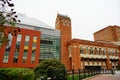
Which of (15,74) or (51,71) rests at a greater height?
(15,74)

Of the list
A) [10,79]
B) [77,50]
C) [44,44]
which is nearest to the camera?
[10,79]

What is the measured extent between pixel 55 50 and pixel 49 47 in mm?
2452

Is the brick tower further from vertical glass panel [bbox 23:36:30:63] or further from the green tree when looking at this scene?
the green tree

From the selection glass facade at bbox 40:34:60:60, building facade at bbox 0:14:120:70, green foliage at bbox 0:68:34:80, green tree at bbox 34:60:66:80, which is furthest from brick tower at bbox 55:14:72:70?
green foliage at bbox 0:68:34:80

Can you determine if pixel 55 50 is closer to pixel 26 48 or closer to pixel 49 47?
pixel 49 47

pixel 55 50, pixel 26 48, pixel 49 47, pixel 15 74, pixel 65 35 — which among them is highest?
pixel 65 35

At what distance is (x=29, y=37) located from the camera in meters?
37.1

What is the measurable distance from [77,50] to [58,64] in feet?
67.7

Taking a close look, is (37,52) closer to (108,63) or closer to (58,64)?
(58,64)

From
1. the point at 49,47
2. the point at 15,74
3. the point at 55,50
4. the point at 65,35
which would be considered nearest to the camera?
the point at 15,74

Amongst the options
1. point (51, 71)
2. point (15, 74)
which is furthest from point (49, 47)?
point (15, 74)

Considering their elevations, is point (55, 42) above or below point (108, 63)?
above

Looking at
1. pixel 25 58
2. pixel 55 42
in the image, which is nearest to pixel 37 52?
pixel 25 58

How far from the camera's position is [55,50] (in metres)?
40.5
